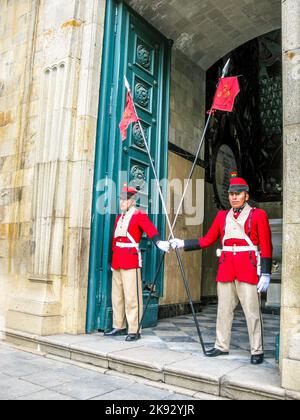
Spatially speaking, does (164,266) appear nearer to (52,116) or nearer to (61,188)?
(61,188)

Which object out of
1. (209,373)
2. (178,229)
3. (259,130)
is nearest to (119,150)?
(178,229)

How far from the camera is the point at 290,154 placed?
3.70 m

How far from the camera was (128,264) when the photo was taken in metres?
5.60

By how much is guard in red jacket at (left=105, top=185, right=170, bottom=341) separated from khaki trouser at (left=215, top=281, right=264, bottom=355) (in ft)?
3.92

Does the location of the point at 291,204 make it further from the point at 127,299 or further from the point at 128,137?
the point at 128,137

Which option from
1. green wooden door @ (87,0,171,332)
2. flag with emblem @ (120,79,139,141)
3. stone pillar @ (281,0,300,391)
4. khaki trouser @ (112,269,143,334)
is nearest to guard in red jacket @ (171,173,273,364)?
stone pillar @ (281,0,300,391)

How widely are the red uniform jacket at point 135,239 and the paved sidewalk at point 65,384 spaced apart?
145 centimetres

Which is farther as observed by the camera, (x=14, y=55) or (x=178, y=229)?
(x=178, y=229)

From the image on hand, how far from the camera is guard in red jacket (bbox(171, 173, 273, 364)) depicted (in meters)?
4.43

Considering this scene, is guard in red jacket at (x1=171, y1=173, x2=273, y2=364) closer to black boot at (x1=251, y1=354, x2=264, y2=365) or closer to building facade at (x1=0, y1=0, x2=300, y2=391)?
black boot at (x1=251, y1=354, x2=264, y2=365)

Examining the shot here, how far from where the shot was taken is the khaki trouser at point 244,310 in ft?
14.5

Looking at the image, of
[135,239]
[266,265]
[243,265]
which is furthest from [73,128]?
[266,265]
